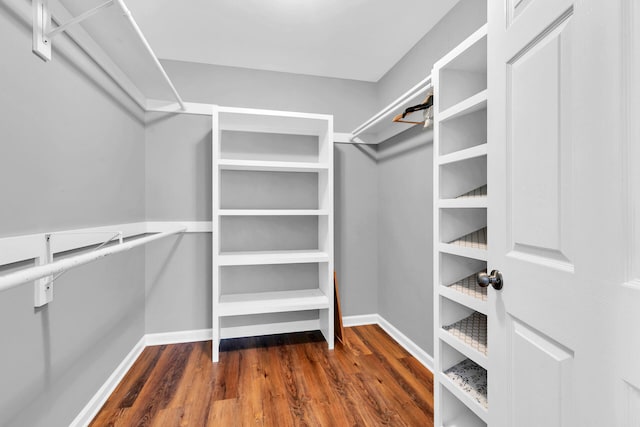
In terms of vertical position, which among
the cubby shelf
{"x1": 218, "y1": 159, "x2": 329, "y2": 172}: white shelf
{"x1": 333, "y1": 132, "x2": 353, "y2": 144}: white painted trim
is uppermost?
{"x1": 333, "y1": 132, "x2": 353, "y2": 144}: white painted trim

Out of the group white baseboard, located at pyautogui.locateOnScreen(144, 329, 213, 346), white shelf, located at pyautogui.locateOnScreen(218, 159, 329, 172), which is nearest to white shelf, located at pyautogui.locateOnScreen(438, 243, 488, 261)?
white shelf, located at pyautogui.locateOnScreen(218, 159, 329, 172)

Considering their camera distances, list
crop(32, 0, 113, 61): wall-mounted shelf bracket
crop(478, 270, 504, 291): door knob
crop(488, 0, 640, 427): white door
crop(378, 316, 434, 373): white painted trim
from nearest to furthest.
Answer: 1. crop(488, 0, 640, 427): white door
2. crop(478, 270, 504, 291): door knob
3. crop(32, 0, 113, 61): wall-mounted shelf bracket
4. crop(378, 316, 434, 373): white painted trim

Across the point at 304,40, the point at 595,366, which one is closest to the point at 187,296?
the point at 304,40

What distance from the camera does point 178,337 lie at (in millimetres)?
2404

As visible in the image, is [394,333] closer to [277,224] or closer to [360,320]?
[360,320]

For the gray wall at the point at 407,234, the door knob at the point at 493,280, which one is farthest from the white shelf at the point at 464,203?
the gray wall at the point at 407,234

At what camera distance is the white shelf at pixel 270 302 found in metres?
2.18

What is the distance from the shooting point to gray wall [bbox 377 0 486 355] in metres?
1.90

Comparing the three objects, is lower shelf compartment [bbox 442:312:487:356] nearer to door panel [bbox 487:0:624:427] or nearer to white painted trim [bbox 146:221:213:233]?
door panel [bbox 487:0:624:427]

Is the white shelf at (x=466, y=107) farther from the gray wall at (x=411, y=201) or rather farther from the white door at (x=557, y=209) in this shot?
the gray wall at (x=411, y=201)

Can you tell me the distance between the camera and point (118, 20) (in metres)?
1.36

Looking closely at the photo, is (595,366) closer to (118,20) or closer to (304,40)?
(118,20)

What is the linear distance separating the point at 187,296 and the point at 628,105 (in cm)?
266

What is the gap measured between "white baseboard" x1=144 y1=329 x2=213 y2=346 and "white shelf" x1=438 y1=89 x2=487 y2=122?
235 cm
